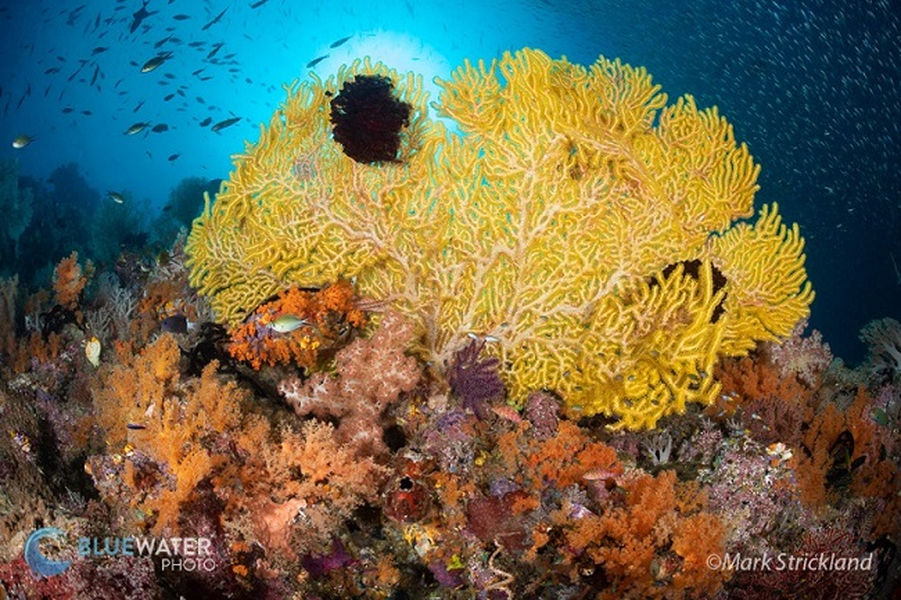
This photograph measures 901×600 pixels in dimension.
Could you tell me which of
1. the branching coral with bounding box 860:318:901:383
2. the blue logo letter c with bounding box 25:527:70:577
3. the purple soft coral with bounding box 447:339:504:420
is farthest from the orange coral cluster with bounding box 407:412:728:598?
the branching coral with bounding box 860:318:901:383

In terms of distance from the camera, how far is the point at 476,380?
495 cm

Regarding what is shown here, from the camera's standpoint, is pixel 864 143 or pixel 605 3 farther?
pixel 605 3

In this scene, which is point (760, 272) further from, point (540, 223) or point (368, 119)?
point (368, 119)

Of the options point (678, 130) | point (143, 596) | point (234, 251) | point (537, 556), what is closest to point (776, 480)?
point (537, 556)

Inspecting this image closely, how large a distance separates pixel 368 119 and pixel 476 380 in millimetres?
2826

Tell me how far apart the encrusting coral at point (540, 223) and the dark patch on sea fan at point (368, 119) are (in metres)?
0.07

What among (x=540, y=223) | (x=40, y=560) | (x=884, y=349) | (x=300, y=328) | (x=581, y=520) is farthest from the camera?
(x=884, y=349)

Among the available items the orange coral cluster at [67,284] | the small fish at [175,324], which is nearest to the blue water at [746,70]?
the orange coral cluster at [67,284]

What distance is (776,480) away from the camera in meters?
4.55

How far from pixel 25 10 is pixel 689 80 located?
61744 mm

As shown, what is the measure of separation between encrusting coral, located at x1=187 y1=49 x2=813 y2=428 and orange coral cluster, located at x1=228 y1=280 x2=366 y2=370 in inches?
10.2

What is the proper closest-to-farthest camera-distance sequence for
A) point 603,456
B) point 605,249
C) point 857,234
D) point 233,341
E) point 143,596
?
point 143,596 < point 603,456 < point 605,249 < point 233,341 < point 857,234

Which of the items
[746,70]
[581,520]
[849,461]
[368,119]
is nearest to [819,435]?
[849,461]

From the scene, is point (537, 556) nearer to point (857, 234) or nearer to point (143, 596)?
point (143, 596)
